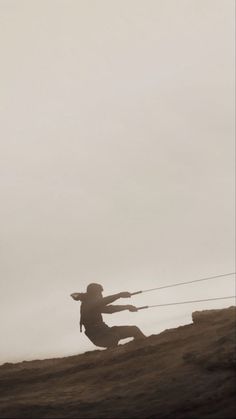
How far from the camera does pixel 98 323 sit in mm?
16516

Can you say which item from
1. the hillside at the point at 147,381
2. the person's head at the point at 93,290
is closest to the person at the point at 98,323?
the person's head at the point at 93,290

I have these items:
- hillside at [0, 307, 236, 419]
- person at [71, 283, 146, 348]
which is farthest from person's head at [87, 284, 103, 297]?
hillside at [0, 307, 236, 419]

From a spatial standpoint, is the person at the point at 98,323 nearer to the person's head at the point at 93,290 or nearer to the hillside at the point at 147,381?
the person's head at the point at 93,290

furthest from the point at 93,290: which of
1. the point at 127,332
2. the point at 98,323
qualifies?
the point at 127,332

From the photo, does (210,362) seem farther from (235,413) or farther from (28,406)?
(28,406)

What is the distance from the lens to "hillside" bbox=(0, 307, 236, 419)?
894 centimetres

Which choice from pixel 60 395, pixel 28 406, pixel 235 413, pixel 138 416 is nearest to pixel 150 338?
pixel 60 395

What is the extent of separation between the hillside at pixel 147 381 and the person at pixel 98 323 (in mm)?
592

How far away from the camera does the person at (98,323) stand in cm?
1625

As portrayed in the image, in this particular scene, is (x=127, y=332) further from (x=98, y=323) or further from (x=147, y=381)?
(x=147, y=381)

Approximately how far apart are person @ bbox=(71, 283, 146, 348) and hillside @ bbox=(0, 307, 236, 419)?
1.94 feet

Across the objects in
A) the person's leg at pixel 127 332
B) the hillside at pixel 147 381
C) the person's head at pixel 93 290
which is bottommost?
the hillside at pixel 147 381

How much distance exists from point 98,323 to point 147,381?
598 cm

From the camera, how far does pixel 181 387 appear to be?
31.2ft
